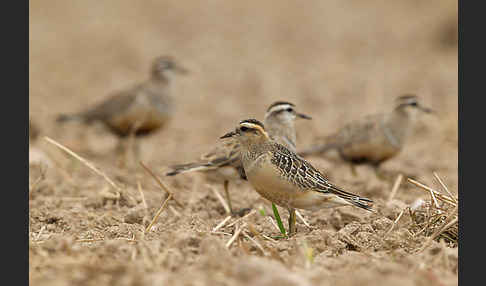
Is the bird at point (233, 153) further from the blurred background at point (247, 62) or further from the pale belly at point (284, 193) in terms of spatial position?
the blurred background at point (247, 62)

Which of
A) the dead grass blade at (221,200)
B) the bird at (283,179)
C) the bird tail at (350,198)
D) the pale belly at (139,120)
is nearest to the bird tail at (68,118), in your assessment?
the pale belly at (139,120)

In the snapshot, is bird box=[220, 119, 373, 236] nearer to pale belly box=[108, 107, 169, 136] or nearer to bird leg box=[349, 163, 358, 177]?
bird leg box=[349, 163, 358, 177]

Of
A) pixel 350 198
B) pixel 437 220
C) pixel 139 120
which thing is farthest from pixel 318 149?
pixel 437 220

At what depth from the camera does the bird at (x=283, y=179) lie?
628cm

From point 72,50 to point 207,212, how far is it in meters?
11.3

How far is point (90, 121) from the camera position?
1177 centimetres

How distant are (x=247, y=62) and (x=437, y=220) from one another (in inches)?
460

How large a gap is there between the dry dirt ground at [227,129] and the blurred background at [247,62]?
2.2 inches

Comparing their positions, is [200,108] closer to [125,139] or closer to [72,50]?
[125,139]

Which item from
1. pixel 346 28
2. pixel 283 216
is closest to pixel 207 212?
pixel 283 216

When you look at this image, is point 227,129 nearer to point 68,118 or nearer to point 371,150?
point 68,118

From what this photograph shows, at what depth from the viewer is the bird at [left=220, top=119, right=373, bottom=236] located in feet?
20.6

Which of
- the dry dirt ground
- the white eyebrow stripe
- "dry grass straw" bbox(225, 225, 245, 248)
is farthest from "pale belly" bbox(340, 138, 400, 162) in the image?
"dry grass straw" bbox(225, 225, 245, 248)

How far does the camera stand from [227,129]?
13.3 metres
